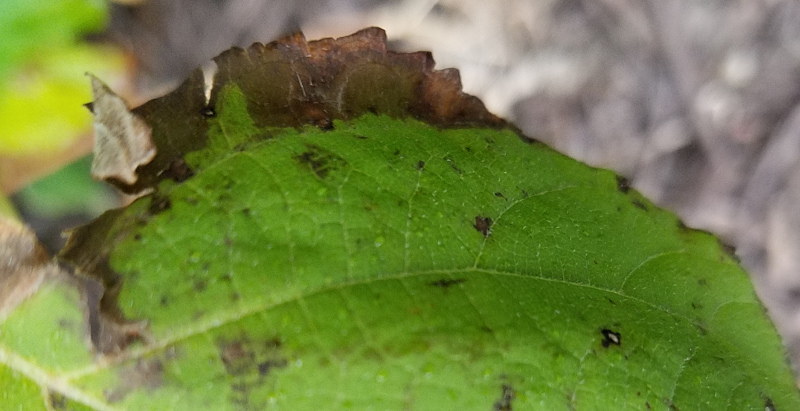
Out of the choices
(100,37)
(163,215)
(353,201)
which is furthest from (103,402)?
(100,37)

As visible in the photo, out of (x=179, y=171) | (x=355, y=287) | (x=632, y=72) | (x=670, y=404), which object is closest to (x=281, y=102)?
(x=179, y=171)

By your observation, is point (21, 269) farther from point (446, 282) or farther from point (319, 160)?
point (446, 282)

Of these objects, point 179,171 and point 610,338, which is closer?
point 179,171

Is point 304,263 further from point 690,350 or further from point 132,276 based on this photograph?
point 690,350

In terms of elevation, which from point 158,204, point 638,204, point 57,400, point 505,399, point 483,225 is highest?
point 638,204

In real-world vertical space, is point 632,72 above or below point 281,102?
above

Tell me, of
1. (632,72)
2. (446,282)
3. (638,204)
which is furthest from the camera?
(632,72)

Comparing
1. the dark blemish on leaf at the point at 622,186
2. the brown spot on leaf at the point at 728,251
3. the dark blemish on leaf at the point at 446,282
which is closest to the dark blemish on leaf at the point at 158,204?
the dark blemish on leaf at the point at 446,282
